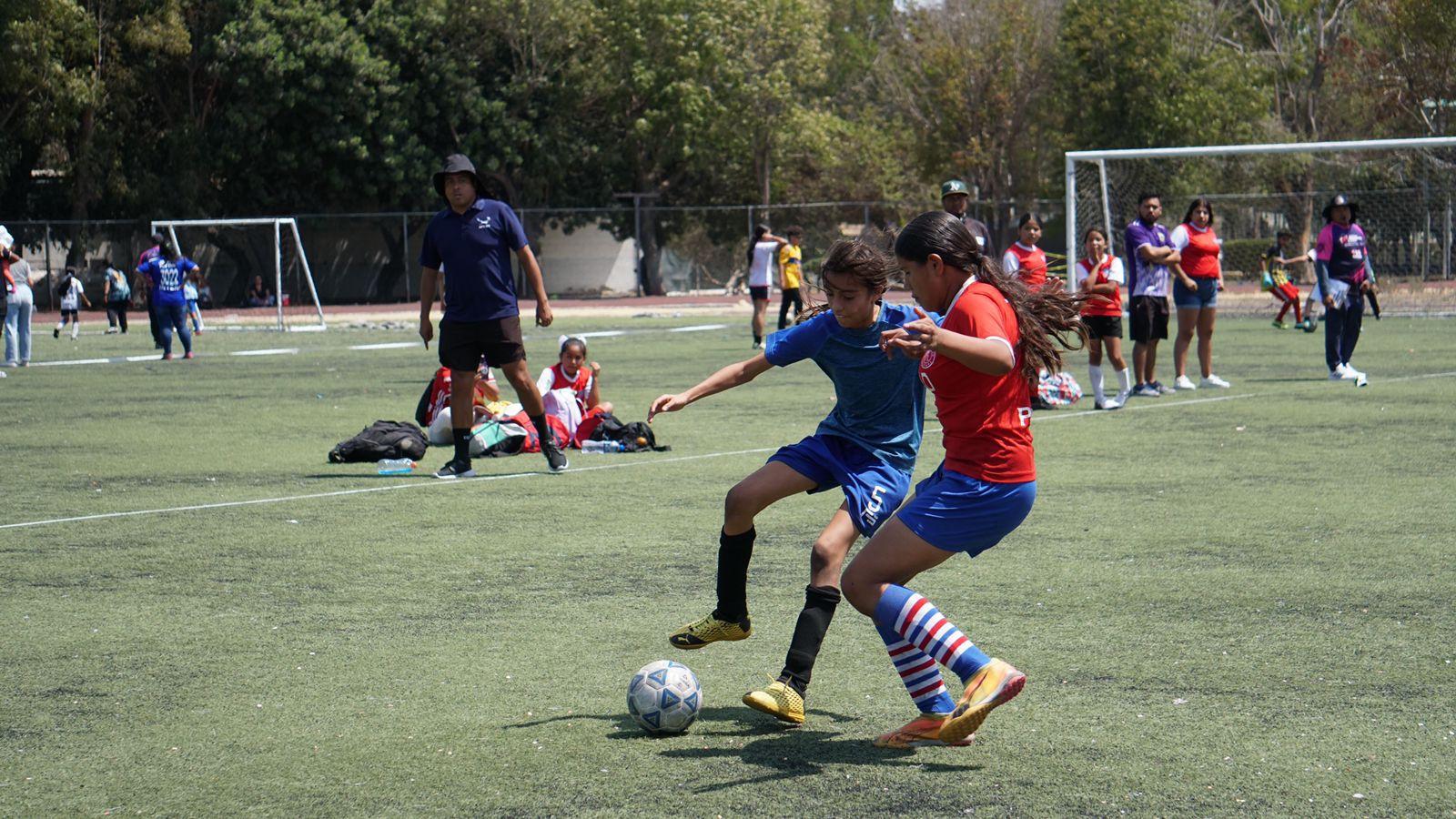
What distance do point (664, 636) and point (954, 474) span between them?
6.42 feet

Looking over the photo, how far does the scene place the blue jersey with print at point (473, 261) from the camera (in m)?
11.1

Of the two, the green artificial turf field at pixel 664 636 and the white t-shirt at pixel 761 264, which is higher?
the white t-shirt at pixel 761 264

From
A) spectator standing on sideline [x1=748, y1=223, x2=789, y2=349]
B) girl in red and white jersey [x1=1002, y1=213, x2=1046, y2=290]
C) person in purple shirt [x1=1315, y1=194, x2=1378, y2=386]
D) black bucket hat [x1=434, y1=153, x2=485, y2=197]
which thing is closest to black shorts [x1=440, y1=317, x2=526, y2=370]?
black bucket hat [x1=434, y1=153, x2=485, y2=197]

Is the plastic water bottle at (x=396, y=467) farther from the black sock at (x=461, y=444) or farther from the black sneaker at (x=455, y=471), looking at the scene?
the black sock at (x=461, y=444)

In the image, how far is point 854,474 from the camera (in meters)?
5.56

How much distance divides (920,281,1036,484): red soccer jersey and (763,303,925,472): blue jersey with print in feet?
2.19

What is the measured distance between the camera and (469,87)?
152 ft

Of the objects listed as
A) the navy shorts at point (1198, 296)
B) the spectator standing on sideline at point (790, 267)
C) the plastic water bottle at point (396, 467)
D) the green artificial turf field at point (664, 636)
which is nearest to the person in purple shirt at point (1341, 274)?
the navy shorts at point (1198, 296)

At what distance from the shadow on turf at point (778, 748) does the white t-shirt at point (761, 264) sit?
63.5 ft

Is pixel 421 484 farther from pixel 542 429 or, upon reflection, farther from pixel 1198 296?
pixel 1198 296

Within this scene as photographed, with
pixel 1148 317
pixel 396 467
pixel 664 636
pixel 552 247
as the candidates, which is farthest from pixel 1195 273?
pixel 552 247

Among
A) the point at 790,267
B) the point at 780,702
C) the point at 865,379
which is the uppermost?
the point at 790,267

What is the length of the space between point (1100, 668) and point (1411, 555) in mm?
2798

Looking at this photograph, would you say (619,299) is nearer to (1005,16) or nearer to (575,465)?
(1005,16)
